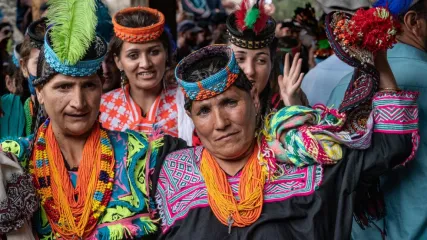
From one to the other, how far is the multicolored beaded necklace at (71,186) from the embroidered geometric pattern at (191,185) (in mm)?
276

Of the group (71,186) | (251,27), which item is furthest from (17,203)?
(251,27)

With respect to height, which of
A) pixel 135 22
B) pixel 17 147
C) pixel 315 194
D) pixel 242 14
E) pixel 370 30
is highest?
pixel 370 30

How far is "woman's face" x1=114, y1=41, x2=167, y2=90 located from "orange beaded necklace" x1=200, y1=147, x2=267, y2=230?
1.45 metres

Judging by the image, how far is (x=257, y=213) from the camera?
3.04 meters

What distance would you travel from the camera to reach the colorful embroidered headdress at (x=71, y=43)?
318cm

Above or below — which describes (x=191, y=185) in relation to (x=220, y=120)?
below

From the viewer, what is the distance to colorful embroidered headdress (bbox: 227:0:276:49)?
4117mm

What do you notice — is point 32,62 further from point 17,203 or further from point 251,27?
point 17,203

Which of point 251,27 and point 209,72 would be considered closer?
point 209,72

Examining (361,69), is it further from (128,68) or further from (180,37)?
(180,37)

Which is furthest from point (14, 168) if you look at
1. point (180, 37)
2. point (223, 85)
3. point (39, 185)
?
point (180, 37)

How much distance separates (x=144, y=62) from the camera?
4.49m

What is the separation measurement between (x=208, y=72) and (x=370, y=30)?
749 millimetres

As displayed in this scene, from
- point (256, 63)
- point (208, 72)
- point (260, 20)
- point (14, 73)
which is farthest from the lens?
point (14, 73)
